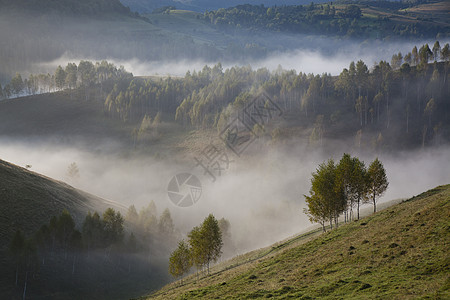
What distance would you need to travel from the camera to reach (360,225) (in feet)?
141

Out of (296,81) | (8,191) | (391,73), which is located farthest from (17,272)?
(391,73)

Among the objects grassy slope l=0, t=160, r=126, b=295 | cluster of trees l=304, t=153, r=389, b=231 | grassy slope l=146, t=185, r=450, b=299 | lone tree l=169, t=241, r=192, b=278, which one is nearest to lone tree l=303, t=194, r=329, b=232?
cluster of trees l=304, t=153, r=389, b=231

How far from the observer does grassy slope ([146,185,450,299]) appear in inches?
879

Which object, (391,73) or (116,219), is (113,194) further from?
(391,73)

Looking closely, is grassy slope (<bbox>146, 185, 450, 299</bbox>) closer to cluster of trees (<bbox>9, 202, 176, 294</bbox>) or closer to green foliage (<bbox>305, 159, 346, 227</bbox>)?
green foliage (<bbox>305, 159, 346, 227</bbox>)

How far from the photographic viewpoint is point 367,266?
27.5m

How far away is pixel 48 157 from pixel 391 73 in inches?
7692

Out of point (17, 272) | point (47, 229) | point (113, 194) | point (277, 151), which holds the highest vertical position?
point (277, 151)

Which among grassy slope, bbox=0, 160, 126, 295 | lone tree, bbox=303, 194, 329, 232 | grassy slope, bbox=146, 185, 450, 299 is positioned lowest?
grassy slope, bbox=146, 185, 450, 299

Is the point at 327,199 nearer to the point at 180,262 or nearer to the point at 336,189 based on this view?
the point at 336,189

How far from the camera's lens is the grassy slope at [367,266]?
22.3 metres

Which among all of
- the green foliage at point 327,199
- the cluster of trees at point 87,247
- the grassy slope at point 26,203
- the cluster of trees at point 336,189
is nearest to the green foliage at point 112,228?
the cluster of trees at point 87,247

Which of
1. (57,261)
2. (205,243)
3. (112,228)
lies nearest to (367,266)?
(205,243)

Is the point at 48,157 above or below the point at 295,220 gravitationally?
above
